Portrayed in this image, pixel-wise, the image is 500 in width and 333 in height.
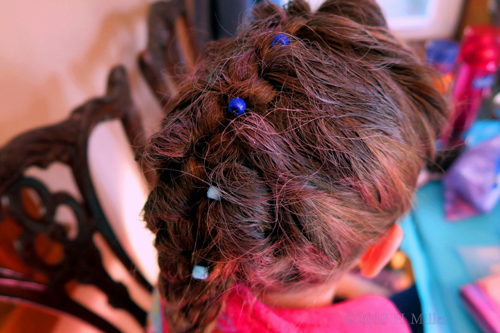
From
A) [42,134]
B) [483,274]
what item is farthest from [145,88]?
[483,274]

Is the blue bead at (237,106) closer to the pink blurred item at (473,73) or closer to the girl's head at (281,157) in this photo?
the girl's head at (281,157)

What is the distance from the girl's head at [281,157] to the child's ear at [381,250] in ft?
0.18

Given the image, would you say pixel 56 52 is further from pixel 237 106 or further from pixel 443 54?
pixel 443 54

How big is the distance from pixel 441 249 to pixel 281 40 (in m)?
0.55

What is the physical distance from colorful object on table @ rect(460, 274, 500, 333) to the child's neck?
0.87 feet

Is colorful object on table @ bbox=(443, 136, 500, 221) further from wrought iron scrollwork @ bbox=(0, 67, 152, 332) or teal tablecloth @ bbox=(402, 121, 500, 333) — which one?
wrought iron scrollwork @ bbox=(0, 67, 152, 332)

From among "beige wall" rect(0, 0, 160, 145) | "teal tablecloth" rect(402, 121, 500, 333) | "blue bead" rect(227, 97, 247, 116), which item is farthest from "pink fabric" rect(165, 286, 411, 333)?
"beige wall" rect(0, 0, 160, 145)

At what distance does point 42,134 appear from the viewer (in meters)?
0.46

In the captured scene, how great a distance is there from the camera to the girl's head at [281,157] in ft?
0.86

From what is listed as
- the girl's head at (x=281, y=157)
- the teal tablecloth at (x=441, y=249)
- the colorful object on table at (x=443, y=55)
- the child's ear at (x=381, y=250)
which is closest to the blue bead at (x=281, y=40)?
the girl's head at (x=281, y=157)

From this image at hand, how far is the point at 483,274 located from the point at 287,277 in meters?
0.43

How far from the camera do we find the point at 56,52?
2.10 feet

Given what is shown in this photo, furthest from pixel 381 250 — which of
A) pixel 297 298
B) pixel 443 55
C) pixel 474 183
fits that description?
pixel 443 55

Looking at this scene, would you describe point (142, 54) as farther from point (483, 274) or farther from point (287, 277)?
point (483, 274)
